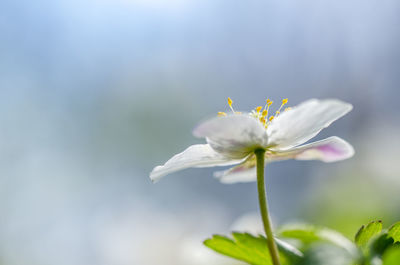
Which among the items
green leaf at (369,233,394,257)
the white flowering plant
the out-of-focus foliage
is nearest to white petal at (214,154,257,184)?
the white flowering plant

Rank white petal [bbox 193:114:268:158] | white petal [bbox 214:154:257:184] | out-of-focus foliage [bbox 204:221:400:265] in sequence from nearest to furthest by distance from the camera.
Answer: out-of-focus foliage [bbox 204:221:400:265] → white petal [bbox 193:114:268:158] → white petal [bbox 214:154:257:184]

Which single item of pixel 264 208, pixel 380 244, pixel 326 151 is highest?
pixel 326 151

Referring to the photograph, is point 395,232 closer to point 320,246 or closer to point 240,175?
point 320,246

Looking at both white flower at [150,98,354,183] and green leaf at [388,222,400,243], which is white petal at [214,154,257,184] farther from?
green leaf at [388,222,400,243]

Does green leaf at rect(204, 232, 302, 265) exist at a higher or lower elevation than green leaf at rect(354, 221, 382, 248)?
higher

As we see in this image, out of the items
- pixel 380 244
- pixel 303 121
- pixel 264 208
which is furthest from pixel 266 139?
pixel 380 244

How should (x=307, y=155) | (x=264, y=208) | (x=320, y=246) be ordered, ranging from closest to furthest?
(x=320, y=246)
(x=264, y=208)
(x=307, y=155)
